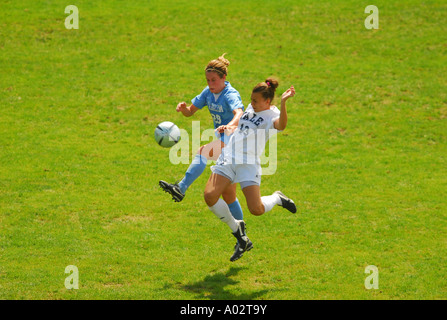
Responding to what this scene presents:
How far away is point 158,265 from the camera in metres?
9.35

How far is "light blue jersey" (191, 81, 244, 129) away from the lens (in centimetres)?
908

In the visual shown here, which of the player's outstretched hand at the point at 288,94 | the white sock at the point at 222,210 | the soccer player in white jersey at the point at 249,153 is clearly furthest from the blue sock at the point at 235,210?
the player's outstretched hand at the point at 288,94

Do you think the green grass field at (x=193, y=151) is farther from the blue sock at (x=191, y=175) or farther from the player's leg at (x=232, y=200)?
the blue sock at (x=191, y=175)

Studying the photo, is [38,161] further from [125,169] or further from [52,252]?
[52,252]

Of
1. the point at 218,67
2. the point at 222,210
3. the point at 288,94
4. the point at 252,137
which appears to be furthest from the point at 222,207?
the point at 218,67

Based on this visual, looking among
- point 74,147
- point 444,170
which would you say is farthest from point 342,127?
point 74,147

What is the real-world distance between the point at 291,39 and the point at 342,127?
6608 millimetres

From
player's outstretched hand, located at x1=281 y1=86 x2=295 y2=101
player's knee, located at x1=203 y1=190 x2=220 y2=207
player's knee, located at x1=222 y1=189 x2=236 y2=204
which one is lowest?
player's knee, located at x1=203 y1=190 x2=220 y2=207

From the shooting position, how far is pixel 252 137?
855 centimetres

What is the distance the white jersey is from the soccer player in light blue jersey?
315 millimetres

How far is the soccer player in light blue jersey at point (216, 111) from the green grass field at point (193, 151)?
1.21 metres

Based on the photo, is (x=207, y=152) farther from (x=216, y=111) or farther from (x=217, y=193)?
(x=217, y=193)

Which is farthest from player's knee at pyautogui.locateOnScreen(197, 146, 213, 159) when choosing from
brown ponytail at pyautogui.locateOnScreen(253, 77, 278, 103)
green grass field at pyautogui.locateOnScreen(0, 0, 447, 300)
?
green grass field at pyautogui.locateOnScreen(0, 0, 447, 300)

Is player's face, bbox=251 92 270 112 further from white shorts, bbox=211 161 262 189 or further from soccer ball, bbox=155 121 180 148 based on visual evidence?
soccer ball, bbox=155 121 180 148
